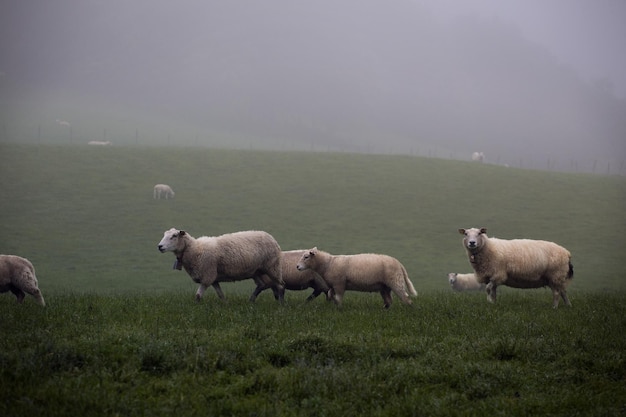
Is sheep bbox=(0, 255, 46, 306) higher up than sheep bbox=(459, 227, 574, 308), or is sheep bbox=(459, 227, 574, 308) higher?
sheep bbox=(459, 227, 574, 308)

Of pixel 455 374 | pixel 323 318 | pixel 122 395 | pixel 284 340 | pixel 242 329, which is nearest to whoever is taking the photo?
pixel 122 395

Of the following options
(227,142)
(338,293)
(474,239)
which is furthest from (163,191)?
(227,142)

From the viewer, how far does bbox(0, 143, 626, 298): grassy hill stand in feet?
155

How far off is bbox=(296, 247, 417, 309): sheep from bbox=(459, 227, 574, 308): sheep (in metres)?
2.52

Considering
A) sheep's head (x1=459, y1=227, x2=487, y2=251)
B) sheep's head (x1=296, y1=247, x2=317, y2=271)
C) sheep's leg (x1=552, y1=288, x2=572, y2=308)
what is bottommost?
sheep's leg (x1=552, y1=288, x2=572, y2=308)

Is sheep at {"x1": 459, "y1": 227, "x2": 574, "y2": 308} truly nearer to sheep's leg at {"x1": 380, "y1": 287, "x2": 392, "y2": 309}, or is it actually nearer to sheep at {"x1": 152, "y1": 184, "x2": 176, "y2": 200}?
sheep's leg at {"x1": 380, "y1": 287, "x2": 392, "y2": 309}

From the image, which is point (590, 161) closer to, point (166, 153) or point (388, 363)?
point (166, 153)

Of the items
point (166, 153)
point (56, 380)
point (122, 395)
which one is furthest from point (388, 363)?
point (166, 153)

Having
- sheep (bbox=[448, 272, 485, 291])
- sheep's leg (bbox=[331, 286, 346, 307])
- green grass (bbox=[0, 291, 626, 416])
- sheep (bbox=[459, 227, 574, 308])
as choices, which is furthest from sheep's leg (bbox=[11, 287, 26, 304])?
sheep (bbox=[448, 272, 485, 291])

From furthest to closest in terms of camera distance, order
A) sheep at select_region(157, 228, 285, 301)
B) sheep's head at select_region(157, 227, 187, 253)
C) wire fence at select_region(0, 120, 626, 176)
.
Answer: wire fence at select_region(0, 120, 626, 176), sheep at select_region(157, 228, 285, 301), sheep's head at select_region(157, 227, 187, 253)

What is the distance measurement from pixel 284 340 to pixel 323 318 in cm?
279

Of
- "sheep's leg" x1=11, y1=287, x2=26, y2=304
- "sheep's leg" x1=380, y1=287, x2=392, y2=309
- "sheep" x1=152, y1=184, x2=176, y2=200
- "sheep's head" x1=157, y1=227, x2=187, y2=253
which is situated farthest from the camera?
"sheep" x1=152, y1=184, x2=176, y2=200

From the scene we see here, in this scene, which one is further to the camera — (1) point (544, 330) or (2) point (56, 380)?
(1) point (544, 330)

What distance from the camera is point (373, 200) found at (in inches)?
2510
